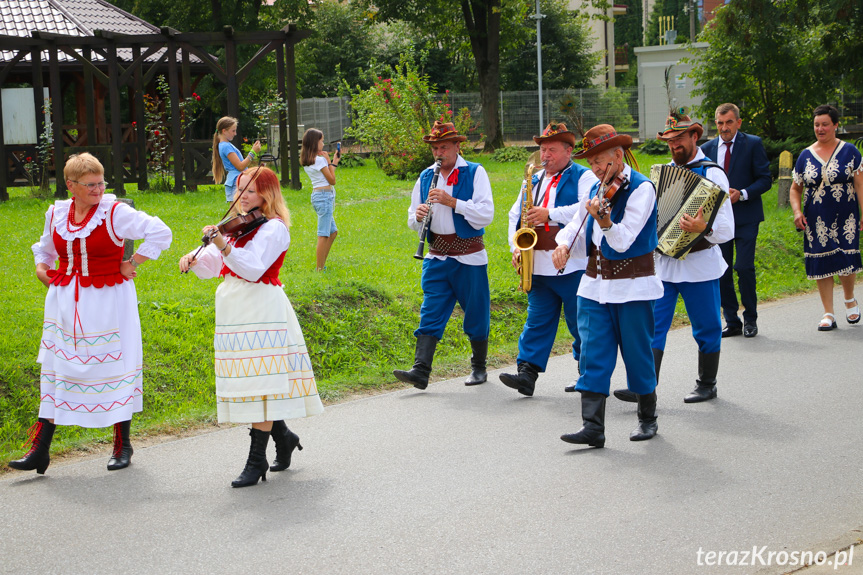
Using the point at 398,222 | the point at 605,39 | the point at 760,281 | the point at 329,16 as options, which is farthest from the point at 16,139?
the point at 605,39

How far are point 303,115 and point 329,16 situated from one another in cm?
1290

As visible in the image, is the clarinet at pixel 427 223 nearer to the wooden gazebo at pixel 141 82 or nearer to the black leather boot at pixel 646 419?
the black leather boot at pixel 646 419

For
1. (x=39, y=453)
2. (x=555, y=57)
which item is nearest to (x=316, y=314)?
(x=39, y=453)

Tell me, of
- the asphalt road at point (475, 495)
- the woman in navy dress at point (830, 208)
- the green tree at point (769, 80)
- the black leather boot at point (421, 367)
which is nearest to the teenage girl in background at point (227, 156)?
the black leather boot at point (421, 367)

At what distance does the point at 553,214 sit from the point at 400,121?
17.9m

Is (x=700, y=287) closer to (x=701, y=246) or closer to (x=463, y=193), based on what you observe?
(x=701, y=246)

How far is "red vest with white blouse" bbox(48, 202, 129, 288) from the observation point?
5637 millimetres

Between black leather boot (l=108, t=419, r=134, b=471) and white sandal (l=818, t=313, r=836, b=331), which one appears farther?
white sandal (l=818, t=313, r=836, b=331)

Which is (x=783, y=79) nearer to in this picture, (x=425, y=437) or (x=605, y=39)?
(x=425, y=437)

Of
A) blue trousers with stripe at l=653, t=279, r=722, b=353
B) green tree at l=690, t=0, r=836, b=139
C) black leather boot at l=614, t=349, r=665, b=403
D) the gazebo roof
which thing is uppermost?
the gazebo roof

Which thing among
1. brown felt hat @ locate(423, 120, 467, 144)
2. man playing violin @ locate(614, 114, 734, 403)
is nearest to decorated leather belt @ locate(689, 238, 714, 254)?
man playing violin @ locate(614, 114, 734, 403)

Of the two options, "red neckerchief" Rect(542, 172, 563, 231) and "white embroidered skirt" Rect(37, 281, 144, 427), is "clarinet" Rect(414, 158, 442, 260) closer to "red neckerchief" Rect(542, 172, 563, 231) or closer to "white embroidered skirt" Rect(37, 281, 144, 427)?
"red neckerchief" Rect(542, 172, 563, 231)

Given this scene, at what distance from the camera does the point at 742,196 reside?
9.15m

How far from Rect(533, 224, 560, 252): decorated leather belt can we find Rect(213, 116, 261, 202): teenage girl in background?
561cm
